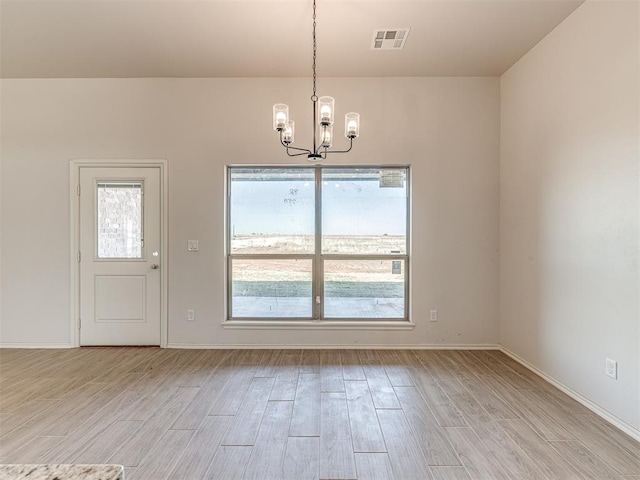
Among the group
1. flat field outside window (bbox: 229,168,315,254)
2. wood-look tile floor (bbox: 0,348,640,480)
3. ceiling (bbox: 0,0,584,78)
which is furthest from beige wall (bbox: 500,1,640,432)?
Answer: flat field outside window (bbox: 229,168,315,254)

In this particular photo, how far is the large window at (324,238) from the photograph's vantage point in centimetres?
388

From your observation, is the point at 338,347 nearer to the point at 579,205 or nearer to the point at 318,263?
the point at 318,263

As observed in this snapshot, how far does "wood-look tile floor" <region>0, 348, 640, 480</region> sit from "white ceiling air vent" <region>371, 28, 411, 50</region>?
3.12 metres

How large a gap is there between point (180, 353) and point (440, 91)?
418 centimetres

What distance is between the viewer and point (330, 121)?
226 centimetres

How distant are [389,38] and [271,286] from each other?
2.85 meters

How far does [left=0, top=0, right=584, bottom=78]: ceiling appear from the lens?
262 centimetres

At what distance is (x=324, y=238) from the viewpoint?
3.89 m

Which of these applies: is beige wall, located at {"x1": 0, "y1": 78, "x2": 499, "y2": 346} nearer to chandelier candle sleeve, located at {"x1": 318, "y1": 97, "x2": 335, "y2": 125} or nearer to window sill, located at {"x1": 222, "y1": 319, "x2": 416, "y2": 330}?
window sill, located at {"x1": 222, "y1": 319, "x2": 416, "y2": 330}

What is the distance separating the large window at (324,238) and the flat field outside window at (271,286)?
1cm

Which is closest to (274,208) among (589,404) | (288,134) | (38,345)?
(288,134)

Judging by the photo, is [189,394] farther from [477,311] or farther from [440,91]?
[440,91]

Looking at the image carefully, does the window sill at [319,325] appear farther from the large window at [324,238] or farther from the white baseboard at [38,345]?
the white baseboard at [38,345]

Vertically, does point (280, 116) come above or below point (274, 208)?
above
